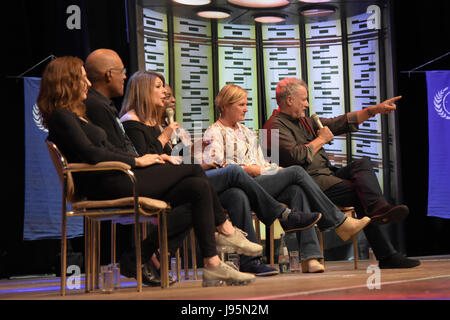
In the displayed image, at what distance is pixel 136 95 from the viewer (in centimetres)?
340

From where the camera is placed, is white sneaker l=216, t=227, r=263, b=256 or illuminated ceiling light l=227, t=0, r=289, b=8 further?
illuminated ceiling light l=227, t=0, r=289, b=8

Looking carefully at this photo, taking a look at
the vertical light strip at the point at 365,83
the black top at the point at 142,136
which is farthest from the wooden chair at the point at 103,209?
the vertical light strip at the point at 365,83

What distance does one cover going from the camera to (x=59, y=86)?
2852mm

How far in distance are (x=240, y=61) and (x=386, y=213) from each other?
2421mm

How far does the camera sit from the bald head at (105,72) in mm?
3168

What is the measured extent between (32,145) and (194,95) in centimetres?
146

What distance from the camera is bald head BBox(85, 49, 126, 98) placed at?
317 centimetres

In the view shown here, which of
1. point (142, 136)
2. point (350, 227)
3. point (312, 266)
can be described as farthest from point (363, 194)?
point (142, 136)

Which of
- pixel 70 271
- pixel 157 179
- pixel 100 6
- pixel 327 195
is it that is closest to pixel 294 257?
pixel 327 195

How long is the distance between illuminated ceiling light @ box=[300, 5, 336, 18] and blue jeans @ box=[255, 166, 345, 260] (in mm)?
2473

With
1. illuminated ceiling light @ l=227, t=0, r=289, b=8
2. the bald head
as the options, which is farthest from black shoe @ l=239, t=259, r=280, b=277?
illuminated ceiling light @ l=227, t=0, r=289, b=8

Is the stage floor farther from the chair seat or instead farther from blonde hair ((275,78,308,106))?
blonde hair ((275,78,308,106))

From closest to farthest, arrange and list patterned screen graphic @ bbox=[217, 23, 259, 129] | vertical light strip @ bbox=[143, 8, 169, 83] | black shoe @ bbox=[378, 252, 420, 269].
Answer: black shoe @ bbox=[378, 252, 420, 269], vertical light strip @ bbox=[143, 8, 169, 83], patterned screen graphic @ bbox=[217, 23, 259, 129]

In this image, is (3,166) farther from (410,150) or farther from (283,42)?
(410,150)
